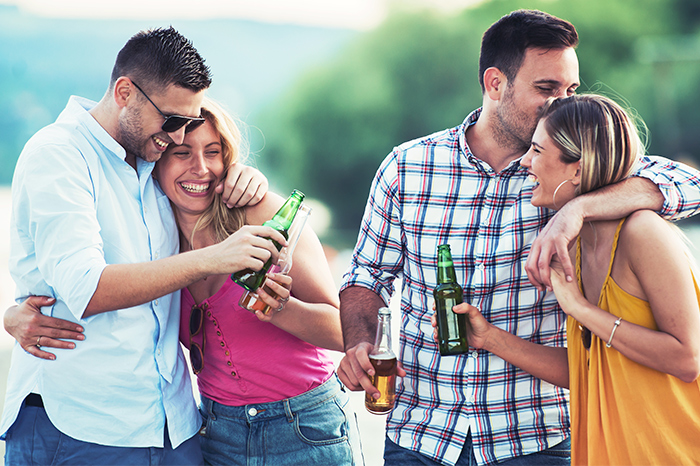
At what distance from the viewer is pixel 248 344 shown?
246 cm

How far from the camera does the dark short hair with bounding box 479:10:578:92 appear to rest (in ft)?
7.71

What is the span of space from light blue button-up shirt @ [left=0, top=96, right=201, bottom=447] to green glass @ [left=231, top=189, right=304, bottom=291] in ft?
1.12

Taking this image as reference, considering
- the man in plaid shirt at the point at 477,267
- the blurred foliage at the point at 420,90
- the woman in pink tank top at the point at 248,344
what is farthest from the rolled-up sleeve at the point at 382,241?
the blurred foliage at the point at 420,90

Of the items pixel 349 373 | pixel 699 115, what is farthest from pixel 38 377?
pixel 699 115

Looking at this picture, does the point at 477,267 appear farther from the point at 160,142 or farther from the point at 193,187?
the point at 160,142

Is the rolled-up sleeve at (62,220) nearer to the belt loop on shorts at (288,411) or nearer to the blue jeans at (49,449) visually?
the blue jeans at (49,449)

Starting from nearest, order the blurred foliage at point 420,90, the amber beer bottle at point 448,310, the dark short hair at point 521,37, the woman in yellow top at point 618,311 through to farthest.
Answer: the woman in yellow top at point 618,311, the amber beer bottle at point 448,310, the dark short hair at point 521,37, the blurred foliage at point 420,90

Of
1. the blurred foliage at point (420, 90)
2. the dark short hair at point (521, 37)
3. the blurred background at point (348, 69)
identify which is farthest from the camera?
the blurred foliage at point (420, 90)

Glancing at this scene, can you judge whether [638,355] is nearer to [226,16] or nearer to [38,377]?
[38,377]

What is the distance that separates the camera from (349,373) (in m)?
2.18

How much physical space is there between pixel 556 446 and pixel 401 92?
57.0 ft

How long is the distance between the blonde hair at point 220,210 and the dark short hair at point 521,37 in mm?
1105

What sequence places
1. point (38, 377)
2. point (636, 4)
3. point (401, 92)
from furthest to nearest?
point (636, 4) < point (401, 92) < point (38, 377)

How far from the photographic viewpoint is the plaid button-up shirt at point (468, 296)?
2.25m
